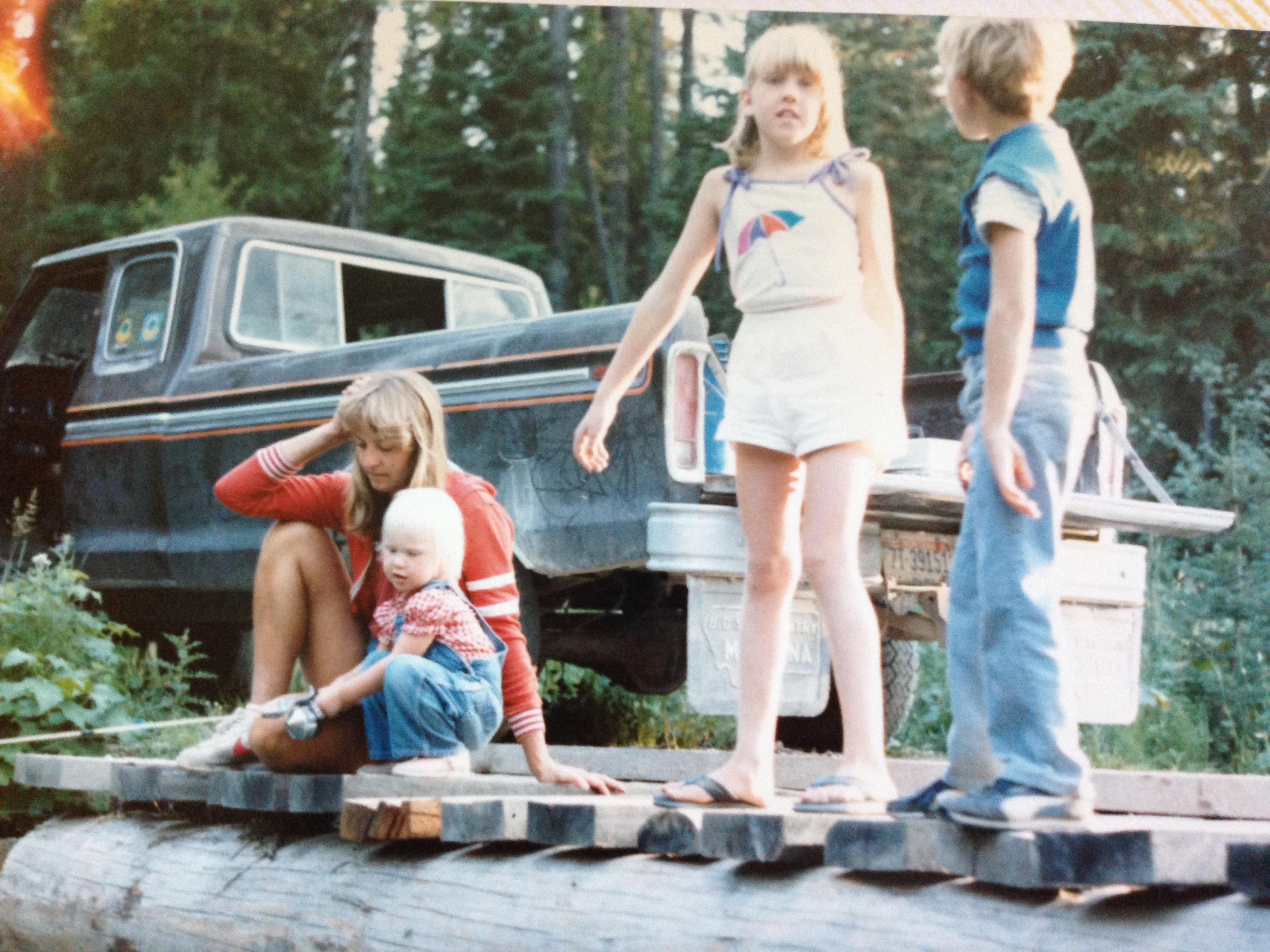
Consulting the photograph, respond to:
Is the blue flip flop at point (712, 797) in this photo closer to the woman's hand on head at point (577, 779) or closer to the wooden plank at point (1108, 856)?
the woman's hand on head at point (577, 779)

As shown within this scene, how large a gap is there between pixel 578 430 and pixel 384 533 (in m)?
0.41

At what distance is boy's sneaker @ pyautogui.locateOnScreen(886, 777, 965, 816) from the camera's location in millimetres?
2240

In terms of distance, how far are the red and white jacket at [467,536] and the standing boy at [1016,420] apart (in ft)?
3.03

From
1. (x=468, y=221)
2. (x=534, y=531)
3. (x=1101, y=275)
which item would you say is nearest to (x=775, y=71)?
(x=534, y=531)

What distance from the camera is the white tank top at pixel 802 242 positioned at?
255cm

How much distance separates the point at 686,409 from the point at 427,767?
1.38m

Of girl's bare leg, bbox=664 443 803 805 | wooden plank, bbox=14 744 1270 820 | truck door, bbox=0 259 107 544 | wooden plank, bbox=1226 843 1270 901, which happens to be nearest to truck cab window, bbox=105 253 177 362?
truck door, bbox=0 259 107 544

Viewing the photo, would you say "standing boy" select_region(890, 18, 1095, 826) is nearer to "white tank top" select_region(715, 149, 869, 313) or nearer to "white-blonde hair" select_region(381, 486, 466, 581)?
"white tank top" select_region(715, 149, 869, 313)

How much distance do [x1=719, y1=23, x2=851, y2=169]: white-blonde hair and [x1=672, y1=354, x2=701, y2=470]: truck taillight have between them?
4.01ft

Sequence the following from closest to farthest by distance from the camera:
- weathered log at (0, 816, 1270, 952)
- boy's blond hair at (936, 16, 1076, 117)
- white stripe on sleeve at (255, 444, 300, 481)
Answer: weathered log at (0, 816, 1270, 952)
boy's blond hair at (936, 16, 1076, 117)
white stripe on sleeve at (255, 444, 300, 481)

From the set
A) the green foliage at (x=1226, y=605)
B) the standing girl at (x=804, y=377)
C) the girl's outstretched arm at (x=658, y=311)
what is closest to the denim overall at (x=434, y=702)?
the girl's outstretched arm at (x=658, y=311)

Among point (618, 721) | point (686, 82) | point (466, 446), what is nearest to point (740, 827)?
point (466, 446)

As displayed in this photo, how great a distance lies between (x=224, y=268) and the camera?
5.32 metres

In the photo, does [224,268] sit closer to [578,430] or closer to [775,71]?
[578,430]
